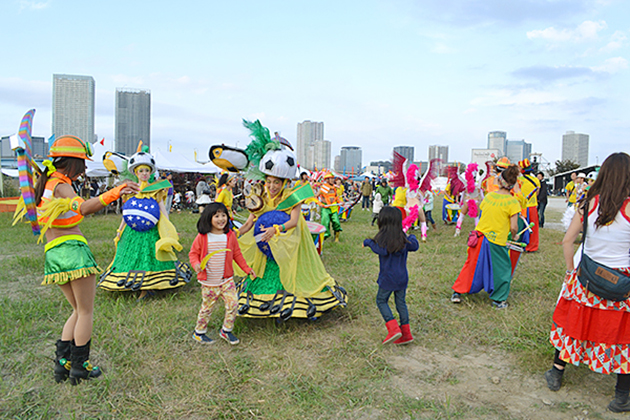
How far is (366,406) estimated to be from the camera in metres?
2.96

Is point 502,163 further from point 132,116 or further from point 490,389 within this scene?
point 132,116

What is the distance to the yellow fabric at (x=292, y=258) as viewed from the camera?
4188 mm

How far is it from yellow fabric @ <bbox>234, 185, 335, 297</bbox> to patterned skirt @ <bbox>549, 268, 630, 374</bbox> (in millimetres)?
2141

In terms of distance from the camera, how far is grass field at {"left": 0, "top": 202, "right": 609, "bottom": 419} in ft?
9.62

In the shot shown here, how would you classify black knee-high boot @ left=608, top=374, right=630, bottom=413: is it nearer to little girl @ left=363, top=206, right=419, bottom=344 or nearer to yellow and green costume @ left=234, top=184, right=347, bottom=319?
little girl @ left=363, top=206, right=419, bottom=344

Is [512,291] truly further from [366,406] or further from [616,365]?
[366,406]

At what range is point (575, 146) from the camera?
289 ft

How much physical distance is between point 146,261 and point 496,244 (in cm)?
435

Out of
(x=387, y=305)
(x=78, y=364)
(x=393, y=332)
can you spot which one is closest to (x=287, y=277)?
(x=387, y=305)

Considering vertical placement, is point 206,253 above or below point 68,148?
below

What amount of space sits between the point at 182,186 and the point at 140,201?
1631 centimetres

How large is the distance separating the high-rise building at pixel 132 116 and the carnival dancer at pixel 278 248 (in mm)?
23913

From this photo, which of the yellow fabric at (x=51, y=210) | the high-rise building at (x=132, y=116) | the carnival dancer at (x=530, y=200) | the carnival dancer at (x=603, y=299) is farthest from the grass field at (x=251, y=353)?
the high-rise building at (x=132, y=116)

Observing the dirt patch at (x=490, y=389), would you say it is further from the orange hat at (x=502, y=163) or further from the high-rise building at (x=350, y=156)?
the high-rise building at (x=350, y=156)
